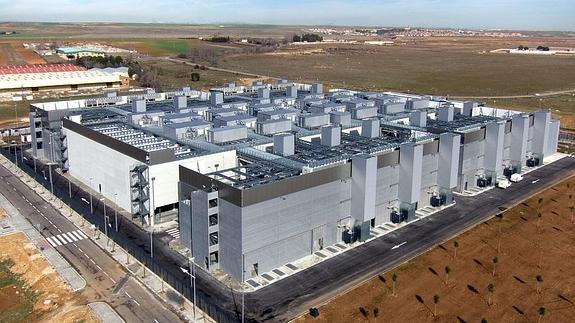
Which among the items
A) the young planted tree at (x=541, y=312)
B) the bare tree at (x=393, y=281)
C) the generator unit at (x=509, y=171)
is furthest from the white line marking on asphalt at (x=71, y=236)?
the generator unit at (x=509, y=171)

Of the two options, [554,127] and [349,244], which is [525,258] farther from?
[554,127]

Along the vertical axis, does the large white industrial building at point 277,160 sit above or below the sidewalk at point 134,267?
above

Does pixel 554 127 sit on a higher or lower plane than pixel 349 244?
higher

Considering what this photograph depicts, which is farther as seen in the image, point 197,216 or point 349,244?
point 349,244

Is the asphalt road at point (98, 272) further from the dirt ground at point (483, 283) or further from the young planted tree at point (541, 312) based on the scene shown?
the young planted tree at point (541, 312)

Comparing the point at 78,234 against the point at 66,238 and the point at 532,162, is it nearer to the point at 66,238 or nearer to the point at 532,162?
the point at 66,238

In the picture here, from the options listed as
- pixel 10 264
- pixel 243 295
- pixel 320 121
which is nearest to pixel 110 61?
pixel 320 121

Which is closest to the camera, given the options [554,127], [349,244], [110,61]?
[349,244]
